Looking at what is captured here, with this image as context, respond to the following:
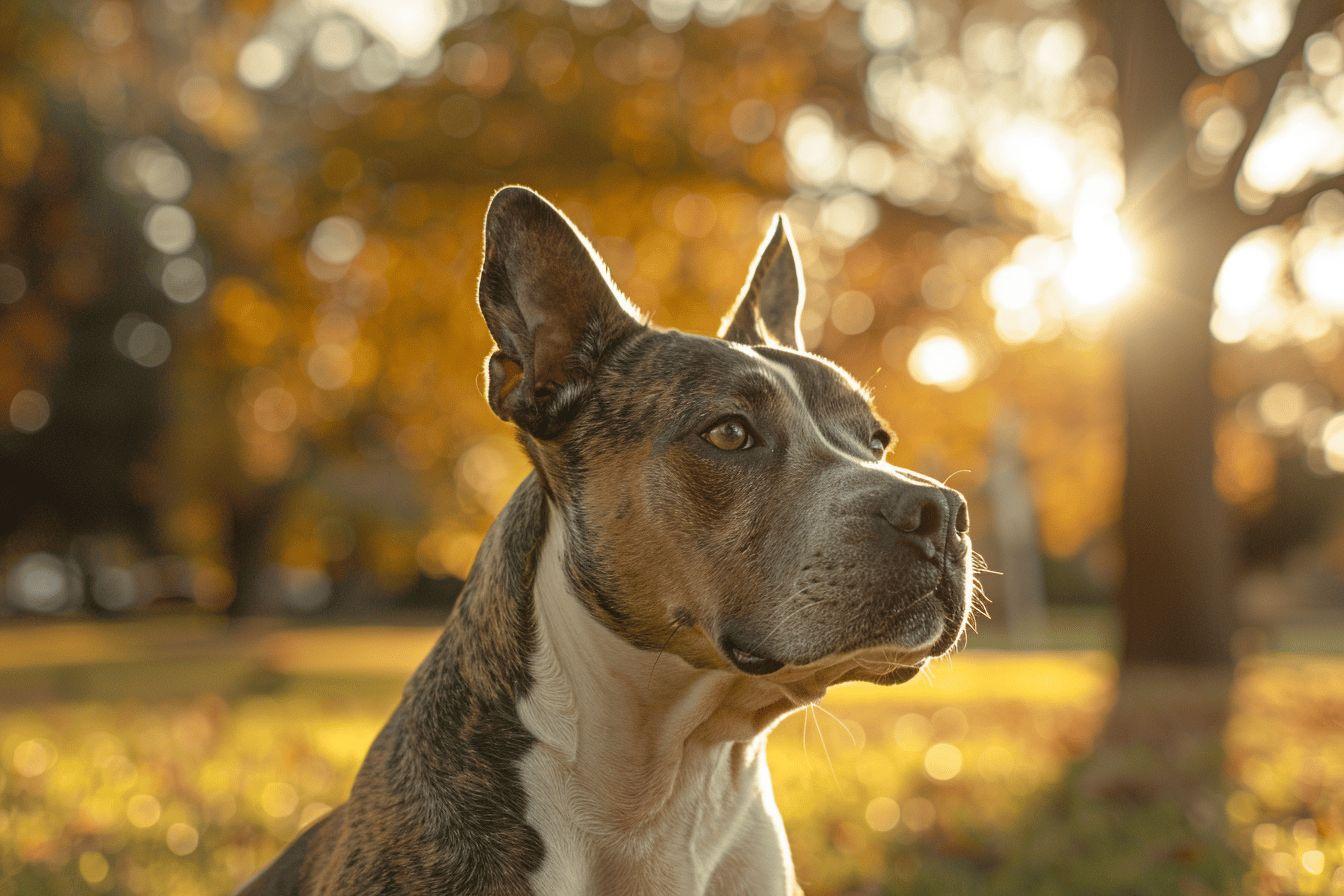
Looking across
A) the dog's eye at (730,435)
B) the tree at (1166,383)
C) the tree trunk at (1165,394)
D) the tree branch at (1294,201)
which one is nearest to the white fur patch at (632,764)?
the dog's eye at (730,435)

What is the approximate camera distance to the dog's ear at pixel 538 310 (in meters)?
3.64

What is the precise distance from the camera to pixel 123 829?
6211 millimetres

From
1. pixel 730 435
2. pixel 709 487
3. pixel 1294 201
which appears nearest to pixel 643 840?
pixel 709 487

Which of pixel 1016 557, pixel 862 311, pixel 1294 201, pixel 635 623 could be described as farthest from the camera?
pixel 1016 557

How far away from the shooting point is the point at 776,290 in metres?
4.84

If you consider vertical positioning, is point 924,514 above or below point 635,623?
above

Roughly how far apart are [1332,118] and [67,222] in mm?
24514

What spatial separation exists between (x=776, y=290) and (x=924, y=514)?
1.84m

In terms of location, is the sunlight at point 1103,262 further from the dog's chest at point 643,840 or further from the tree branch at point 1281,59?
the dog's chest at point 643,840

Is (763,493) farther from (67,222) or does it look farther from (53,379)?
(53,379)

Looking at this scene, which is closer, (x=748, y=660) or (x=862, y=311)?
(x=748, y=660)

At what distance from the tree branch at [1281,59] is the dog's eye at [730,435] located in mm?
8447

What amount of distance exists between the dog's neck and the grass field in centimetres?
34

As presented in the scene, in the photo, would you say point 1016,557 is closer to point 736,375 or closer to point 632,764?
point 736,375
